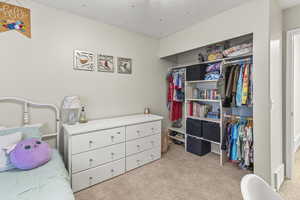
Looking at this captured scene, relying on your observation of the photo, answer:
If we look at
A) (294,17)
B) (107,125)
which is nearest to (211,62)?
(294,17)

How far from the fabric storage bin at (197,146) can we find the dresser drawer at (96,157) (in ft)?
4.67

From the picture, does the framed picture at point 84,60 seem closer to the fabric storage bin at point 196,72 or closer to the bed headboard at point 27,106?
the bed headboard at point 27,106

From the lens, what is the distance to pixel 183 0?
6.13 feet

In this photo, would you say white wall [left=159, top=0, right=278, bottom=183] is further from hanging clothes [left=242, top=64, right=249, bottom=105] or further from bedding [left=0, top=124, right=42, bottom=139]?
bedding [left=0, top=124, right=42, bottom=139]

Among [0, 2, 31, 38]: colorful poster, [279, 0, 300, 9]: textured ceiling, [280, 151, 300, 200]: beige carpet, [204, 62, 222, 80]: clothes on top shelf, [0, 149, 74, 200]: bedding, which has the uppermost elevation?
[279, 0, 300, 9]: textured ceiling

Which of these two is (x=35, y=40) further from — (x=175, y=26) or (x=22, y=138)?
(x=175, y=26)

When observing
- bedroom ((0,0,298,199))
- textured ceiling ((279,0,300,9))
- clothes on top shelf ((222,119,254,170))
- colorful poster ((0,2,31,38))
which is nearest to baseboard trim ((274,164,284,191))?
bedroom ((0,0,298,199))

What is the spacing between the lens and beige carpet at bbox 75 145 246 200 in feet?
5.57

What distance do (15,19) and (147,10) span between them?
1726 millimetres

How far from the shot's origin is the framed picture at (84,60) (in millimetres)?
2209

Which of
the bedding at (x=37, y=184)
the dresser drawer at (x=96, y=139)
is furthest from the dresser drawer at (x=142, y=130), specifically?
the bedding at (x=37, y=184)

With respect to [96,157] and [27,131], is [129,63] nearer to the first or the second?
[96,157]

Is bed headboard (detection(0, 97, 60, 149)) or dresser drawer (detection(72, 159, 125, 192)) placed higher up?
bed headboard (detection(0, 97, 60, 149))

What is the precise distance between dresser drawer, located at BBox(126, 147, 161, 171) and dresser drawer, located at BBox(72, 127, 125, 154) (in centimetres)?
38
